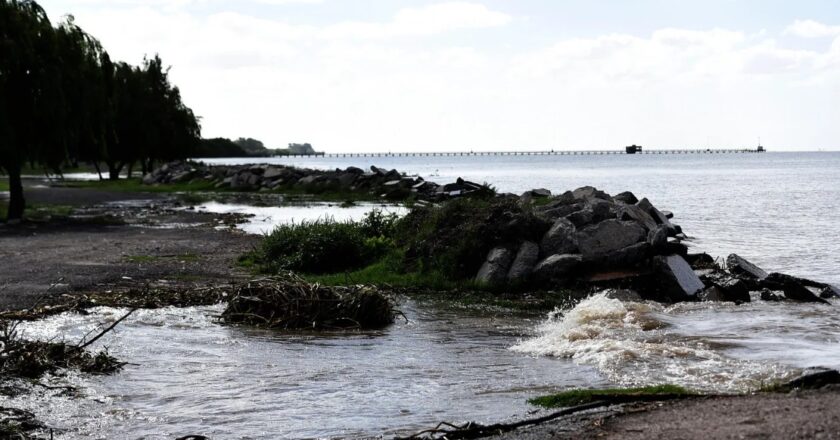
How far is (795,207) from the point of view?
50594 mm

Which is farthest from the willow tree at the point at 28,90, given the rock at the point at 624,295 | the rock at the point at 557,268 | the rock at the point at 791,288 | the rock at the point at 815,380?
the rock at the point at 815,380

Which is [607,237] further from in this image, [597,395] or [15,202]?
[15,202]

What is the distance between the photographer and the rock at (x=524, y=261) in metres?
17.9

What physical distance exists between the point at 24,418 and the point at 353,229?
1367 cm

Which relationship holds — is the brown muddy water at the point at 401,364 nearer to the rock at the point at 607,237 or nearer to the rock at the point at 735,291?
the rock at the point at 735,291

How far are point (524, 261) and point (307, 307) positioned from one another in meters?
5.45

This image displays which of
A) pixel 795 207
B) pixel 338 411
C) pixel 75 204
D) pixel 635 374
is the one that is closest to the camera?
pixel 338 411

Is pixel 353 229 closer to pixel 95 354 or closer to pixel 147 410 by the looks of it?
pixel 95 354

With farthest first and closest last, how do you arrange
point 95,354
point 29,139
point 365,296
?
1. point 29,139
2. point 365,296
3. point 95,354

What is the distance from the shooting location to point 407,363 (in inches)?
467

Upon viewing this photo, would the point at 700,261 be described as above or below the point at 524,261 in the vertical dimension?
below

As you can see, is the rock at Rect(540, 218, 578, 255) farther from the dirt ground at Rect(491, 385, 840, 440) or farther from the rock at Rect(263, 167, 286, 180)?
the rock at Rect(263, 167, 286, 180)

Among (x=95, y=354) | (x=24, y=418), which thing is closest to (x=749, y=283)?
(x=95, y=354)

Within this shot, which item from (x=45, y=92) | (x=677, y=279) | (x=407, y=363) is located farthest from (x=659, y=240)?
(x=45, y=92)
